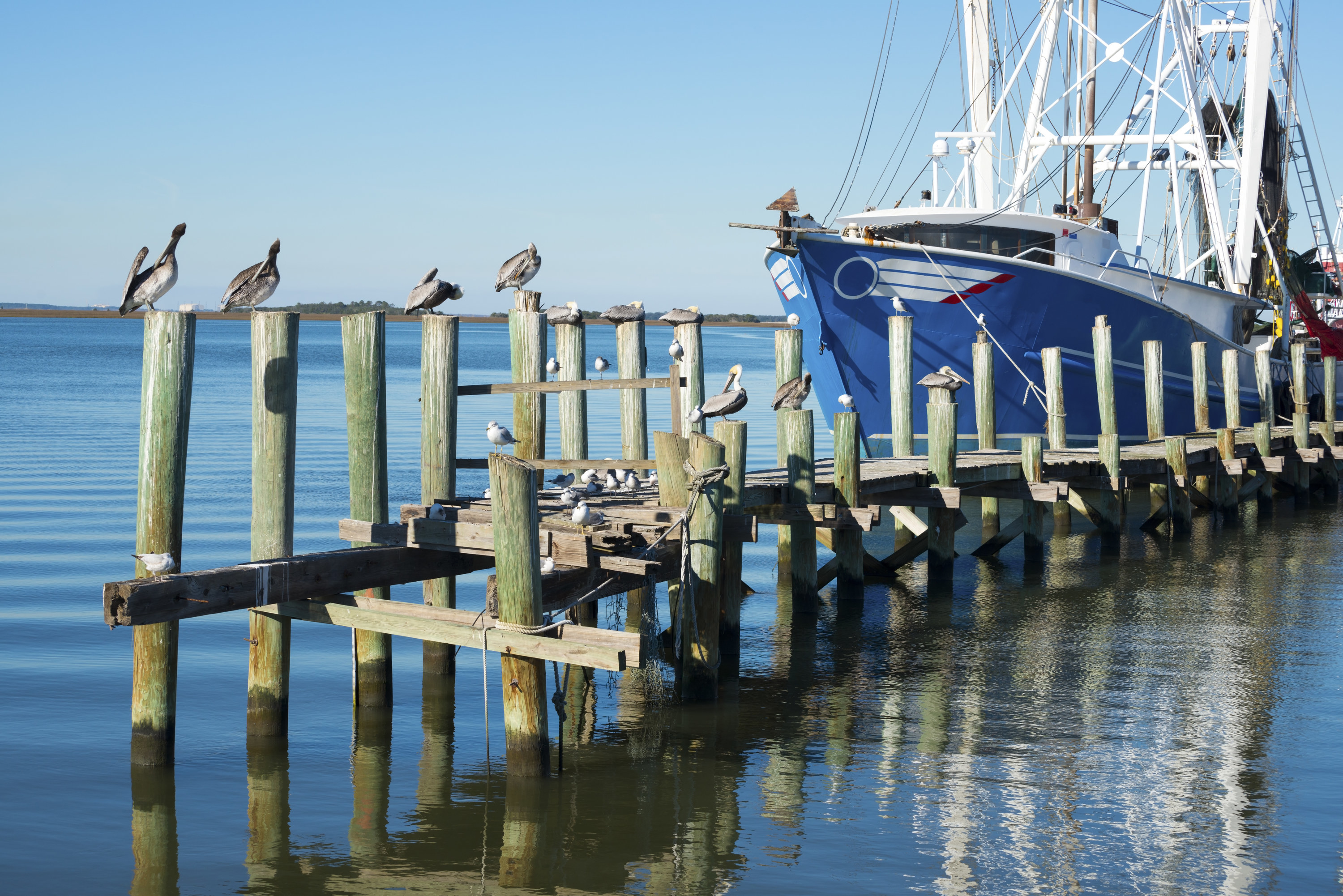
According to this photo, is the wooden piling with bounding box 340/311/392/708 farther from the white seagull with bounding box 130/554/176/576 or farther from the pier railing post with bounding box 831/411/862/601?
the pier railing post with bounding box 831/411/862/601

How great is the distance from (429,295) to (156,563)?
11.7 ft

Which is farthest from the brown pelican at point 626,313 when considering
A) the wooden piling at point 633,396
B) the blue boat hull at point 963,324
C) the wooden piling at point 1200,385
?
the wooden piling at point 1200,385

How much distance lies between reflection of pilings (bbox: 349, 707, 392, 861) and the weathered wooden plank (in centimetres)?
100

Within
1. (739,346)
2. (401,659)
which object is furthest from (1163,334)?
(739,346)

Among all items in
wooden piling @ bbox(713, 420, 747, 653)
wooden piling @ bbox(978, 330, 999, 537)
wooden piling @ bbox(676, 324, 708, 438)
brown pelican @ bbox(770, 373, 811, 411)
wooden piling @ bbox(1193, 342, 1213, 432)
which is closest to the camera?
wooden piling @ bbox(713, 420, 747, 653)

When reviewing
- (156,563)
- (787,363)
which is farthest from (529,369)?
(787,363)

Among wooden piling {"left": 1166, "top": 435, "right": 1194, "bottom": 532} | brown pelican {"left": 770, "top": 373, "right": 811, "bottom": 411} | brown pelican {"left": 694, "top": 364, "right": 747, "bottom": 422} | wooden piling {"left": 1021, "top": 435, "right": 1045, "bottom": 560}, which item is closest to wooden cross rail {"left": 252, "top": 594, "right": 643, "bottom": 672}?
brown pelican {"left": 694, "top": 364, "right": 747, "bottom": 422}

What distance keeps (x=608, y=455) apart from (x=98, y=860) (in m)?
20.2

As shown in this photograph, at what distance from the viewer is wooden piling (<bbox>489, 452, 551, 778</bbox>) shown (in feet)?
24.8

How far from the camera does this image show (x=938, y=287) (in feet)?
65.5

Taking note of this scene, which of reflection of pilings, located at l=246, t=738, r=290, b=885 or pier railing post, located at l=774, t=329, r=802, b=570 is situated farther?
pier railing post, located at l=774, t=329, r=802, b=570

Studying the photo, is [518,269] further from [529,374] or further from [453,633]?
[453,633]

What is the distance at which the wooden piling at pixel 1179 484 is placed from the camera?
1789 centimetres

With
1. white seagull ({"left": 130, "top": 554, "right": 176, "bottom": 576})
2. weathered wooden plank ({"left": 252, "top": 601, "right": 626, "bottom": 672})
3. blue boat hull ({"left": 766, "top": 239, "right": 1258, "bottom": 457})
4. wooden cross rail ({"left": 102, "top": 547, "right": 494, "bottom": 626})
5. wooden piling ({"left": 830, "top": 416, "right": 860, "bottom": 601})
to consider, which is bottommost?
weathered wooden plank ({"left": 252, "top": 601, "right": 626, "bottom": 672})
